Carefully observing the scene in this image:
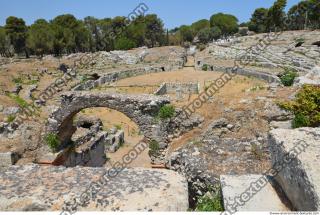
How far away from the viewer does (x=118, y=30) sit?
78938mm

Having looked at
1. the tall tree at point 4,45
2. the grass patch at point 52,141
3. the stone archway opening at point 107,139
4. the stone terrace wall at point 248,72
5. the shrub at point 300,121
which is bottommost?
the stone archway opening at point 107,139

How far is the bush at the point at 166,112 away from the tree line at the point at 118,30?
49591 millimetres

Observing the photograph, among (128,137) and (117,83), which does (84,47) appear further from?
(128,137)

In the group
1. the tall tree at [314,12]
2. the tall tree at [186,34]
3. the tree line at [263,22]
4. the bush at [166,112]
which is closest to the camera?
the bush at [166,112]

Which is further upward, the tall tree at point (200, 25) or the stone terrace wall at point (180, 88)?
the tall tree at point (200, 25)

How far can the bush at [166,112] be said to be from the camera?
13.5 meters

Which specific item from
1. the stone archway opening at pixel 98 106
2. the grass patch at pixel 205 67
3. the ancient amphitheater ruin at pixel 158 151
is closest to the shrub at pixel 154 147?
the ancient amphitheater ruin at pixel 158 151

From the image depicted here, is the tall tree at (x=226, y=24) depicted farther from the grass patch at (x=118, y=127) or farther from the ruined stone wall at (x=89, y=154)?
the ruined stone wall at (x=89, y=154)

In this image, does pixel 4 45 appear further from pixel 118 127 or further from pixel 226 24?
pixel 226 24

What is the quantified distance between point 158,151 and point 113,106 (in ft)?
8.70

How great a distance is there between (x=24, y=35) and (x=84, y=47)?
39.6 ft

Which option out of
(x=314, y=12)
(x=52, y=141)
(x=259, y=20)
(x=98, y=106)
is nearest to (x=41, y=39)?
(x=52, y=141)

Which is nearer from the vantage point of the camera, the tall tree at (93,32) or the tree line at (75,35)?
the tree line at (75,35)

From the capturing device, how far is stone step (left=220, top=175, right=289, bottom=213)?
5.61 metres
